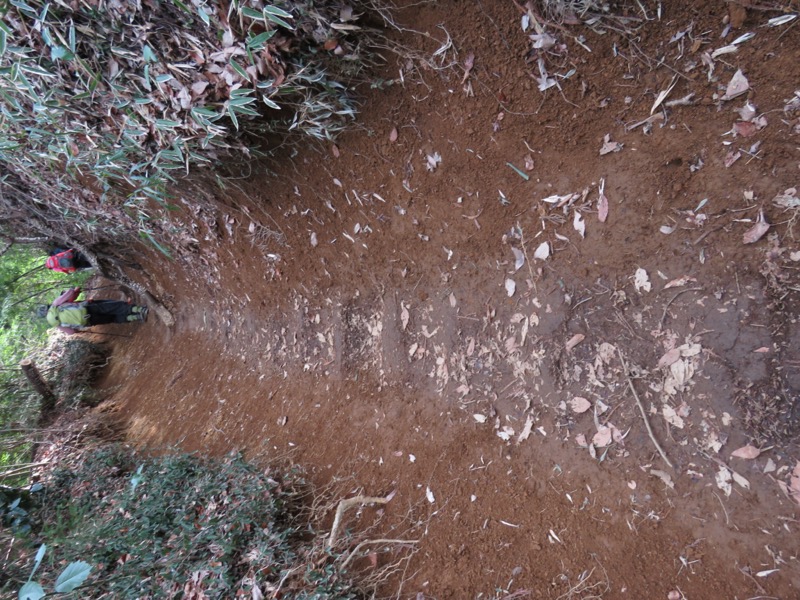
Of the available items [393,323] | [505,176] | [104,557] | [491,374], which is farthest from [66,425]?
[505,176]

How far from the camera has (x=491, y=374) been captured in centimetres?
263

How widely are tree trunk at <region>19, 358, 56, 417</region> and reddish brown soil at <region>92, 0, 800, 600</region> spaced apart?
5.31 meters

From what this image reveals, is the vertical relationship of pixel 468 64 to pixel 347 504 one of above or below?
above

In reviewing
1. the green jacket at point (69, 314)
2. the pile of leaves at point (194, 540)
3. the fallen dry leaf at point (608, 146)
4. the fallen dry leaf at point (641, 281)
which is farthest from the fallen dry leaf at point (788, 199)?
the green jacket at point (69, 314)

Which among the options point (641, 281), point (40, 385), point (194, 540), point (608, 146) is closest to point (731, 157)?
point (608, 146)

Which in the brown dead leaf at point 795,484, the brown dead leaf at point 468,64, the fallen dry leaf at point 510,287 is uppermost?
the brown dead leaf at point 468,64

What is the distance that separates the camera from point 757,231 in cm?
181

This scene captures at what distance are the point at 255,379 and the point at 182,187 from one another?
6.99 ft

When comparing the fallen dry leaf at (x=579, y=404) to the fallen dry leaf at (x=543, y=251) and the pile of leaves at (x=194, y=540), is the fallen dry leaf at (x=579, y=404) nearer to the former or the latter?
the fallen dry leaf at (x=543, y=251)

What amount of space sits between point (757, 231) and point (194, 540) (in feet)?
11.7

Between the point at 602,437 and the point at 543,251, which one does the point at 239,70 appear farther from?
the point at 602,437

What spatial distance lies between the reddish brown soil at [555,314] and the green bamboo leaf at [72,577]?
1.57m

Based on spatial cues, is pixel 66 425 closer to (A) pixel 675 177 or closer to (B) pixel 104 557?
(B) pixel 104 557

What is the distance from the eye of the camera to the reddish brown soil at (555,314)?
1.79 metres
